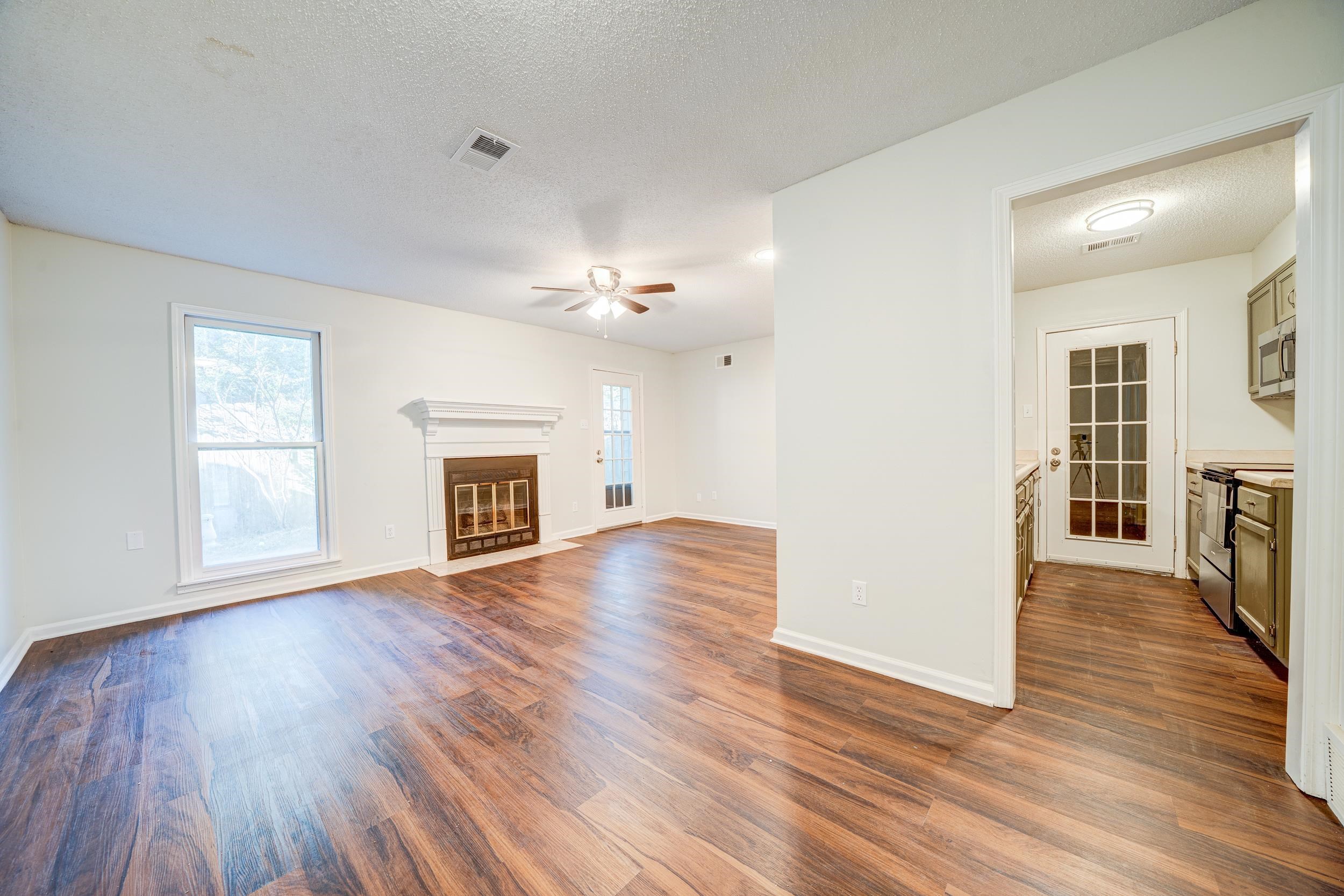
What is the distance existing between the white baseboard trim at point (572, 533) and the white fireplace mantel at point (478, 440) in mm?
105

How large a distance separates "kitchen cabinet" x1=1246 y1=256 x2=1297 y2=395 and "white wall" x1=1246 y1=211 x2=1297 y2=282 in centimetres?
7

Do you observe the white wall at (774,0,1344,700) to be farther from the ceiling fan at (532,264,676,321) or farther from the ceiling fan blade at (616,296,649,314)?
the ceiling fan blade at (616,296,649,314)

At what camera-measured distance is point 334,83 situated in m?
1.75

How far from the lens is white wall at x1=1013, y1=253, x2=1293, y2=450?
3.31 meters

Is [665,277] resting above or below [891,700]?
above

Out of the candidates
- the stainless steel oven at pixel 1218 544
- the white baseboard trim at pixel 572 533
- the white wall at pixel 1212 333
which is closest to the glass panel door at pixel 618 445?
the white baseboard trim at pixel 572 533

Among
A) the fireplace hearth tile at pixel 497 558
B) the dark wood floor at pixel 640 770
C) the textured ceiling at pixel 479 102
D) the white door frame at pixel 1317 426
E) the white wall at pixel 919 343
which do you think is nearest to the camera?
the dark wood floor at pixel 640 770

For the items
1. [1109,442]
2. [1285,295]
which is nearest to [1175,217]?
[1285,295]

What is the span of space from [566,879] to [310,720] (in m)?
1.47

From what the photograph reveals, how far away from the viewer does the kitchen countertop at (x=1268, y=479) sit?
2086 mm

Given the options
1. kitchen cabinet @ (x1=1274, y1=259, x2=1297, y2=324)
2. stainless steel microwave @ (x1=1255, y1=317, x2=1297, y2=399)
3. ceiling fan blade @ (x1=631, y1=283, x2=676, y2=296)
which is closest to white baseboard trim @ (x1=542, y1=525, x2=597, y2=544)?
ceiling fan blade @ (x1=631, y1=283, x2=676, y2=296)

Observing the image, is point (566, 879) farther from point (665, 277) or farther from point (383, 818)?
point (665, 277)

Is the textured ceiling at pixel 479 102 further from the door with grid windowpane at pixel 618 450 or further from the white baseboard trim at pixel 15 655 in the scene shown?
the door with grid windowpane at pixel 618 450

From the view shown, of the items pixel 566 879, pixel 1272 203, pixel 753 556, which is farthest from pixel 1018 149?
pixel 753 556
